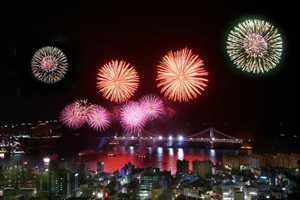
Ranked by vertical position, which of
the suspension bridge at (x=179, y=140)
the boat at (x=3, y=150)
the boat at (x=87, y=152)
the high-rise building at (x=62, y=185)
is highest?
the suspension bridge at (x=179, y=140)

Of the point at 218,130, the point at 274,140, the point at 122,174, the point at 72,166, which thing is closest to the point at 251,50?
the point at 122,174

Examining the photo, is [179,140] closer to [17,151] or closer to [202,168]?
[17,151]

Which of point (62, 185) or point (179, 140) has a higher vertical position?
point (179, 140)

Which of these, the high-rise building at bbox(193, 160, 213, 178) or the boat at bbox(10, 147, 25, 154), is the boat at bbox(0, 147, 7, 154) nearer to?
the boat at bbox(10, 147, 25, 154)

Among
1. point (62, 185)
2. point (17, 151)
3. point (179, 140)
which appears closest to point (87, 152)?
point (17, 151)

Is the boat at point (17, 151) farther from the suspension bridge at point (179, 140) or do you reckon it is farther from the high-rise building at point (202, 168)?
the high-rise building at point (202, 168)

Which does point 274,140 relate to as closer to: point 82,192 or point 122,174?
point 122,174

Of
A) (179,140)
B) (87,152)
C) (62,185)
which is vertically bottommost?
(62,185)

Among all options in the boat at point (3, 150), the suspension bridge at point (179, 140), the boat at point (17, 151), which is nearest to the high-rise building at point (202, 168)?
the suspension bridge at point (179, 140)
